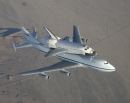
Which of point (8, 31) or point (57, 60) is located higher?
point (8, 31)

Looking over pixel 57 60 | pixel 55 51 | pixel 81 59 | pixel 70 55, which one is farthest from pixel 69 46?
pixel 57 60

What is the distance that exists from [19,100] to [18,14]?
144ft

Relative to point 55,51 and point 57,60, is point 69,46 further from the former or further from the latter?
point 57,60

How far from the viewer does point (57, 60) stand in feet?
324

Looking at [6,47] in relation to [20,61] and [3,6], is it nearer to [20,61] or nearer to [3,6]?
[20,61]

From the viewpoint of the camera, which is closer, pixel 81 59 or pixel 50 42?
pixel 81 59

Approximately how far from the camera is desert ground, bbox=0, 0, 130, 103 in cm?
8769

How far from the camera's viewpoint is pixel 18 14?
122m

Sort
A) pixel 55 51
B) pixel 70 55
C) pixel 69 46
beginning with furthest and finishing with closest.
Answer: pixel 70 55, pixel 55 51, pixel 69 46

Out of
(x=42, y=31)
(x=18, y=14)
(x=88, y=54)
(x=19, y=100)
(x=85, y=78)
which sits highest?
(x=18, y=14)

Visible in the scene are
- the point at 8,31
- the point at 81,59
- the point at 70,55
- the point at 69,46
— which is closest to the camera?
the point at 81,59

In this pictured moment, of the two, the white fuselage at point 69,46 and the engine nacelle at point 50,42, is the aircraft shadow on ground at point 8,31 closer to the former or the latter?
the white fuselage at point 69,46

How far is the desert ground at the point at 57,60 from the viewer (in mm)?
87688

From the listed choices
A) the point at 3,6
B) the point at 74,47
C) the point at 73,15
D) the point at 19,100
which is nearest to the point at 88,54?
the point at 74,47
